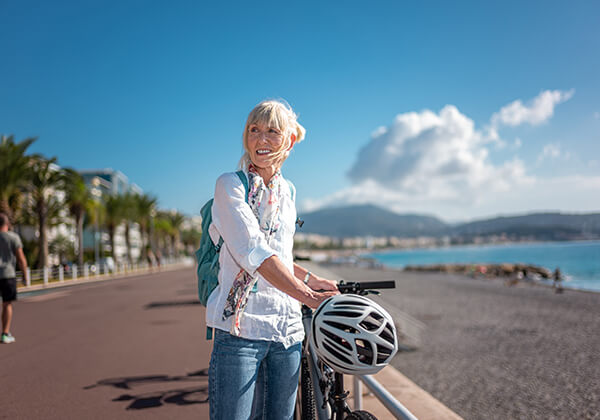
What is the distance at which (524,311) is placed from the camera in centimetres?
1703

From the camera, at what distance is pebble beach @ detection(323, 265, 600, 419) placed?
22.3 feet

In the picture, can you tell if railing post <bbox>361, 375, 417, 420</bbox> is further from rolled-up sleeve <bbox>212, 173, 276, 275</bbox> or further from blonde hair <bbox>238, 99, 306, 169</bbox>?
blonde hair <bbox>238, 99, 306, 169</bbox>

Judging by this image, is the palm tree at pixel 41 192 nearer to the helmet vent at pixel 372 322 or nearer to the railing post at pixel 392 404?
the railing post at pixel 392 404

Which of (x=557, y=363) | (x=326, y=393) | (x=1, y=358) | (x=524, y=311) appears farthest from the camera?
(x=524, y=311)

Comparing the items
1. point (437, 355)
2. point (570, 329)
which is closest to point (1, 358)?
point (437, 355)

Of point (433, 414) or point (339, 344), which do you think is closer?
point (339, 344)

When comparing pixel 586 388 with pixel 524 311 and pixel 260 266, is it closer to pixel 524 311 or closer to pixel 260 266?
pixel 260 266

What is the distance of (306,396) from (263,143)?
4.57 feet

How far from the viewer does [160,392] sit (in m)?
4.37

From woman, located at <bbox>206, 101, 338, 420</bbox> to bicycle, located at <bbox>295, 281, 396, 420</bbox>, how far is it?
0.20m

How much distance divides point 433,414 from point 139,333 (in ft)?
19.5

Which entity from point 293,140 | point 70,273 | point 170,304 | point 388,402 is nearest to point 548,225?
point 170,304

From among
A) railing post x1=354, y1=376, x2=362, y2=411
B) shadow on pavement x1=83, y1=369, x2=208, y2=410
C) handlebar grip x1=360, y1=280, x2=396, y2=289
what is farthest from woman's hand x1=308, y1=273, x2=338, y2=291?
shadow on pavement x1=83, y1=369, x2=208, y2=410

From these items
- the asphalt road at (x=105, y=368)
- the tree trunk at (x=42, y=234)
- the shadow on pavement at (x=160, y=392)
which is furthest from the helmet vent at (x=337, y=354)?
the tree trunk at (x=42, y=234)
